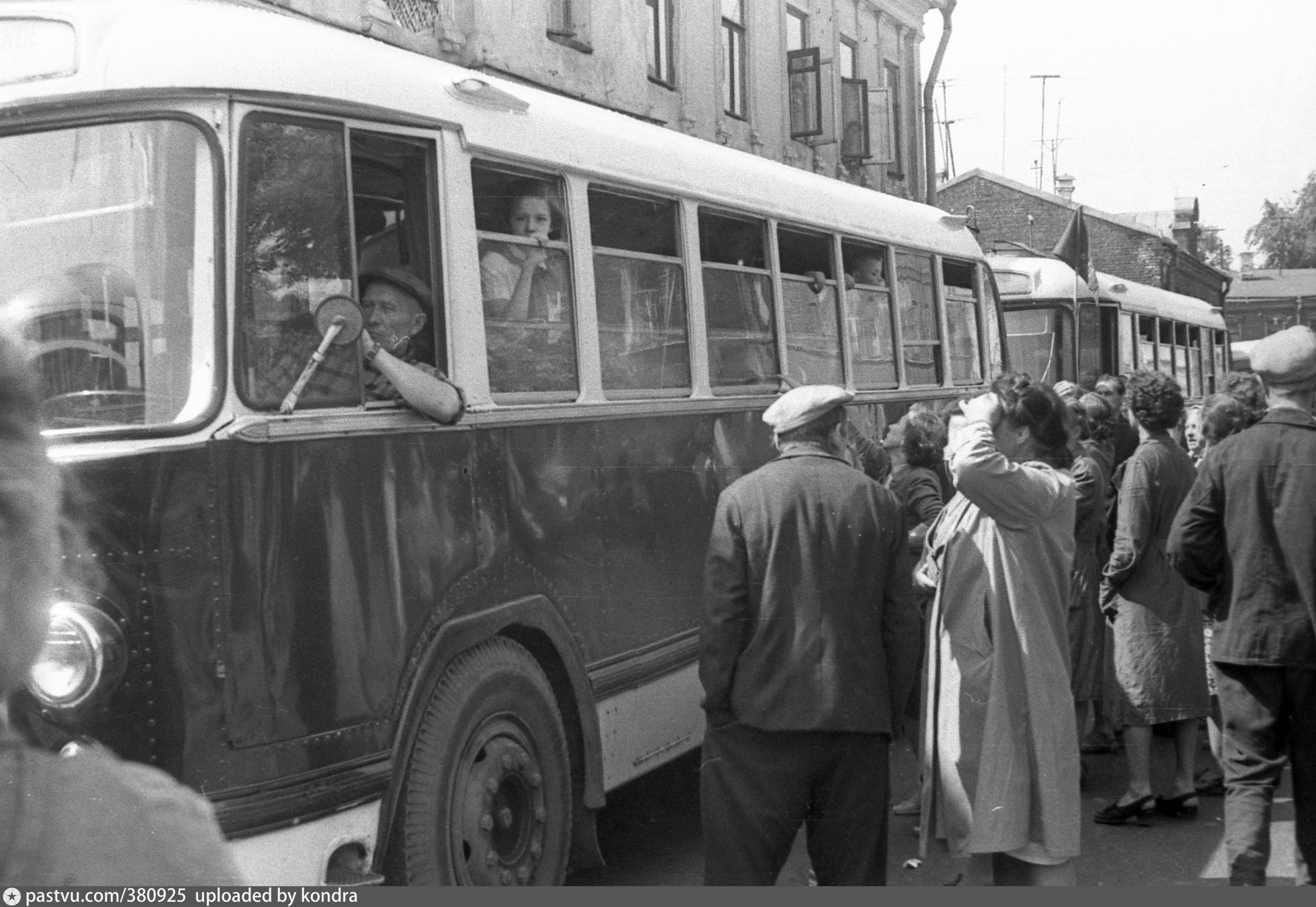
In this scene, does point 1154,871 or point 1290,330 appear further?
point 1154,871

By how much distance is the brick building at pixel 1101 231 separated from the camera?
3250 cm

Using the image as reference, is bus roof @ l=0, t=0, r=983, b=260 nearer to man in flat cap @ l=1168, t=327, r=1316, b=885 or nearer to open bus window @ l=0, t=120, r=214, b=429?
open bus window @ l=0, t=120, r=214, b=429

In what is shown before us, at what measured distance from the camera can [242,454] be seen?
155 inches

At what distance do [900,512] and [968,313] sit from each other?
6723mm

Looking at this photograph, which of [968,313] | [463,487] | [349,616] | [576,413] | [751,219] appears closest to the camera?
[349,616]

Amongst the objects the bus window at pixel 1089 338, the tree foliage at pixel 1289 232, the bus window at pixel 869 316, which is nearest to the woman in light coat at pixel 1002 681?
the bus window at pixel 869 316

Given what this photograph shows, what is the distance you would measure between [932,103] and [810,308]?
46.1 ft

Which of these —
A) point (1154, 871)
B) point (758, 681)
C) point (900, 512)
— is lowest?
point (1154, 871)

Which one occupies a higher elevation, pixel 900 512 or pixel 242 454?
pixel 242 454

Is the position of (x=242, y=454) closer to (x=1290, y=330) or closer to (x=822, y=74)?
(x=1290, y=330)

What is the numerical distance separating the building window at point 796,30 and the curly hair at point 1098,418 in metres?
15.7

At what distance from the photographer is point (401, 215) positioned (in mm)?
4777

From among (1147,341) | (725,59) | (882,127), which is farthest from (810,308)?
(882,127)

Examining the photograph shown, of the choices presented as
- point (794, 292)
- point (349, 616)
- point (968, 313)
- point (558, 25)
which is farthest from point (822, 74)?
point (349, 616)
